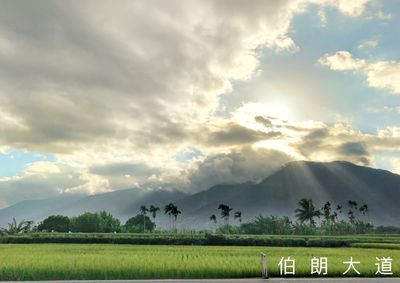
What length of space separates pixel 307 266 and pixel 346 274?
72.3 inches

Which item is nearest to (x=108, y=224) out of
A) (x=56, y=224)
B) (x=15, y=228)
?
(x=56, y=224)

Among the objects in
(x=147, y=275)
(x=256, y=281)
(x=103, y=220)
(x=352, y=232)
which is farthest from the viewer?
(x=352, y=232)

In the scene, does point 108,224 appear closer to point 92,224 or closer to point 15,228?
point 92,224

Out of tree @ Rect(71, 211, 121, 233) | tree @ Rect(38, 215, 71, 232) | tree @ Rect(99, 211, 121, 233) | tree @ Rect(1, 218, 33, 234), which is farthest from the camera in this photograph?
tree @ Rect(99, 211, 121, 233)

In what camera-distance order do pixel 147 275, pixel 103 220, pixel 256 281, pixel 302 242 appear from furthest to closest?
pixel 103 220
pixel 302 242
pixel 147 275
pixel 256 281

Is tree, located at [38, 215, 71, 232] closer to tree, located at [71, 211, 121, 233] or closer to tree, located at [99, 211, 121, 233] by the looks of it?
tree, located at [71, 211, 121, 233]

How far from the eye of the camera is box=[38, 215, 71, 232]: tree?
340 ft

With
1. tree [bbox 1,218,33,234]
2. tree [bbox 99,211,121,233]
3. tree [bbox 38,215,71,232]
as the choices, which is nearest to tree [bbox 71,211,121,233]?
tree [bbox 99,211,121,233]

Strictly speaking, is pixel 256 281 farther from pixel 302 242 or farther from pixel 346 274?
pixel 302 242

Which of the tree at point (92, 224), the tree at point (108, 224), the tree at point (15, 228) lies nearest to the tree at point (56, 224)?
the tree at point (92, 224)

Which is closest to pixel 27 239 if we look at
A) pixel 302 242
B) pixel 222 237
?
pixel 222 237

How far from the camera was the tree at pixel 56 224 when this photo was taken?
10356cm

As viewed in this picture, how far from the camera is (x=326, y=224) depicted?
13100 centimetres

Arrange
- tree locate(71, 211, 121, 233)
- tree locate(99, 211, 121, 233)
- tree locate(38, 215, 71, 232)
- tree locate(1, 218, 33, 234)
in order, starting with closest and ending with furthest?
tree locate(1, 218, 33, 234) < tree locate(38, 215, 71, 232) < tree locate(71, 211, 121, 233) < tree locate(99, 211, 121, 233)
